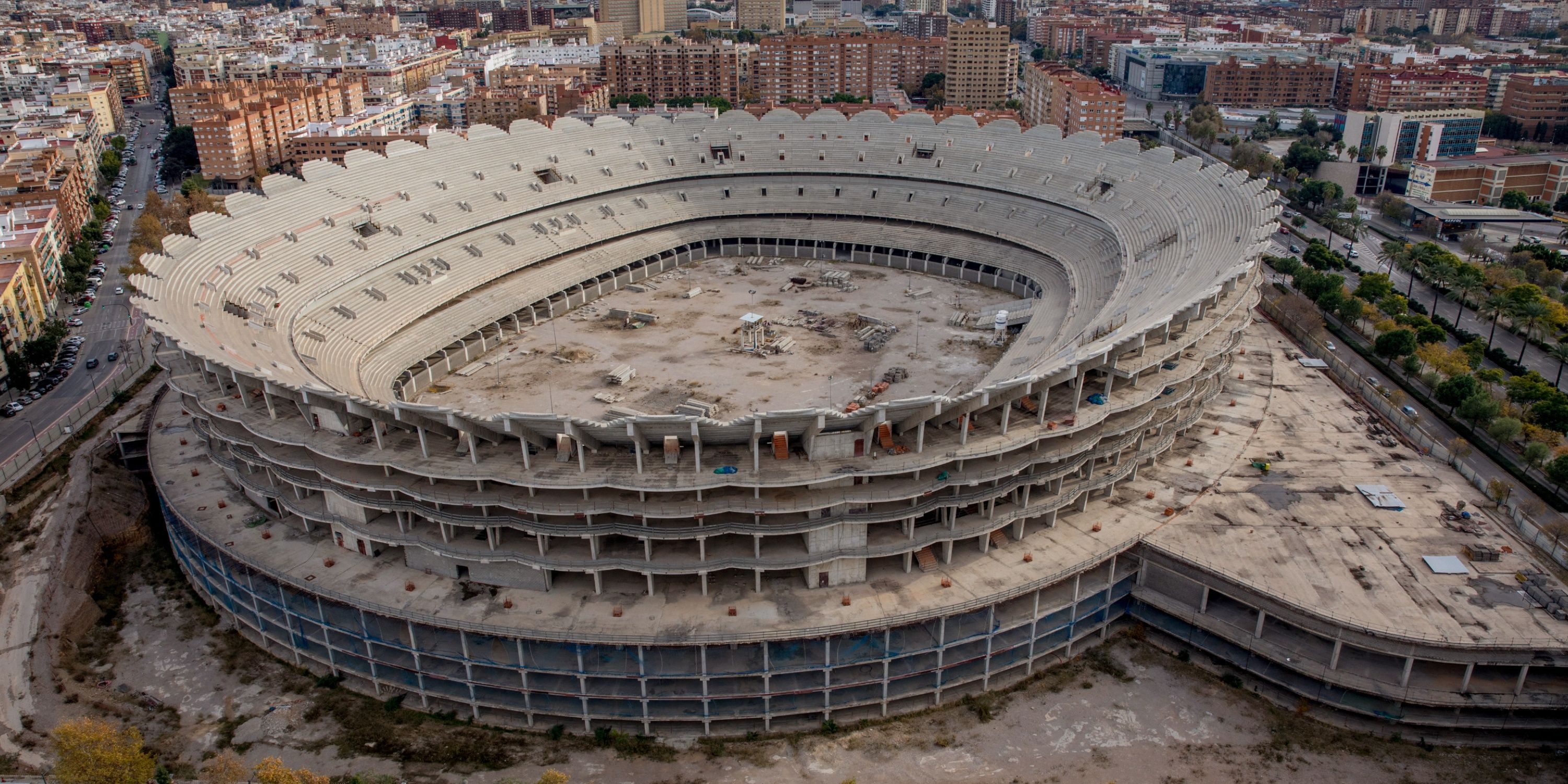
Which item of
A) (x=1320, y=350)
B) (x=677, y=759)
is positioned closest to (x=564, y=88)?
(x=1320, y=350)

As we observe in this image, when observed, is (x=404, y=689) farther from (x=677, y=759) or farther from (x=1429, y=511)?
(x=1429, y=511)

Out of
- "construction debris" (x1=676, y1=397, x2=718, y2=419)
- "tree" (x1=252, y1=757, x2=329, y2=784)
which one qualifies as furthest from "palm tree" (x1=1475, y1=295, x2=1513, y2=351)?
"tree" (x1=252, y1=757, x2=329, y2=784)

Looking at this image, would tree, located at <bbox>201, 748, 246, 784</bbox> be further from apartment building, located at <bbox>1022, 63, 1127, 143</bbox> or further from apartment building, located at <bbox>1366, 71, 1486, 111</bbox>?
apartment building, located at <bbox>1366, 71, 1486, 111</bbox>

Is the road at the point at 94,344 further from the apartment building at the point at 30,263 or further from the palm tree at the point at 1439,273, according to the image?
the palm tree at the point at 1439,273

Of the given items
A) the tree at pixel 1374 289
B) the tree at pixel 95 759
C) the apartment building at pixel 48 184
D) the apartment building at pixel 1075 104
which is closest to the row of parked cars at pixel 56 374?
the apartment building at pixel 48 184

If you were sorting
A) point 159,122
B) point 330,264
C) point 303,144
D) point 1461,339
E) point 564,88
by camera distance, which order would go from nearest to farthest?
1. point 330,264
2. point 1461,339
3. point 303,144
4. point 564,88
5. point 159,122

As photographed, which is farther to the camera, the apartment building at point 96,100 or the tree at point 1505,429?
the apartment building at point 96,100
